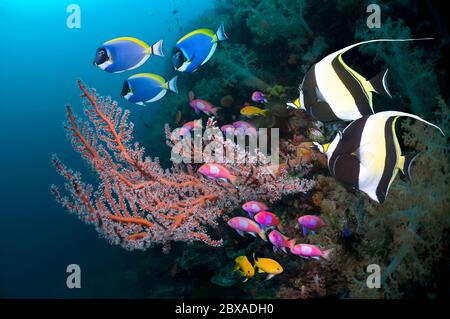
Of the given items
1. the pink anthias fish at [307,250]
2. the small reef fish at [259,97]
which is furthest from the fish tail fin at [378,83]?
the small reef fish at [259,97]

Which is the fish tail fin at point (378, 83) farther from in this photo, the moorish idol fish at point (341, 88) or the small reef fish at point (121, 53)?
the small reef fish at point (121, 53)

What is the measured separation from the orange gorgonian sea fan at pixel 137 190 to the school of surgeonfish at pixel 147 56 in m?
0.32

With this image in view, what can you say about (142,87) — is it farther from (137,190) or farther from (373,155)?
(373,155)

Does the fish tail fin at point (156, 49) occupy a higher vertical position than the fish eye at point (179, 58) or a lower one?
higher

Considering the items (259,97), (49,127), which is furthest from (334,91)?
(49,127)

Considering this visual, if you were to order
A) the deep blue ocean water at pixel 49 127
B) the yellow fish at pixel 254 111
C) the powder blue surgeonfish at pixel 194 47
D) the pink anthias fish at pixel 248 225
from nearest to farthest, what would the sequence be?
the powder blue surgeonfish at pixel 194 47
the pink anthias fish at pixel 248 225
the yellow fish at pixel 254 111
the deep blue ocean water at pixel 49 127

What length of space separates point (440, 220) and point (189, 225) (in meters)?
2.13

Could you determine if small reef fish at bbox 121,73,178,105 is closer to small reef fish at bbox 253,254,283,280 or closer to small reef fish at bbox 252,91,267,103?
small reef fish at bbox 252,91,267,103

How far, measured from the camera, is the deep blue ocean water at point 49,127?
1742 cm

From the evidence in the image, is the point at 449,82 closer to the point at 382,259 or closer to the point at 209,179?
the point at 382,259

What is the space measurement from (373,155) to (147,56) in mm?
2325

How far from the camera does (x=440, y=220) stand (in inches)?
92.9

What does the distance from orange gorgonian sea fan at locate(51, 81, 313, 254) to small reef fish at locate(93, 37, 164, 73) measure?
1.01 ft
